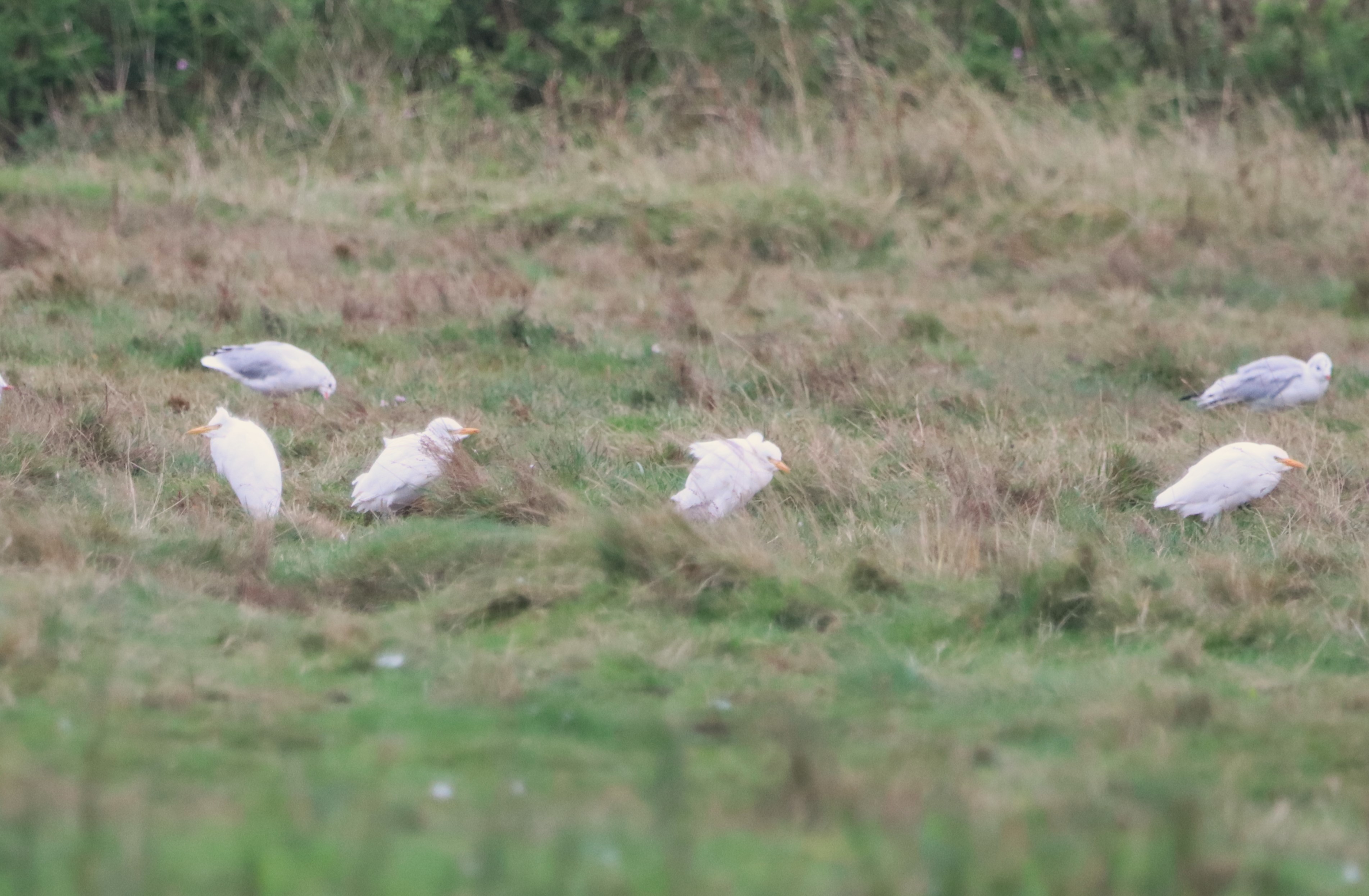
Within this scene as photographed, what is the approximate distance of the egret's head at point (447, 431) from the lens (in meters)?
6.91

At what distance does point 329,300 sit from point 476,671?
6221 millimetres

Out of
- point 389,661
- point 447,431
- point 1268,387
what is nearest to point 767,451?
point 447,431

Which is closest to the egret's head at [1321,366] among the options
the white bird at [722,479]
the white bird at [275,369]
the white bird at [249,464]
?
the white bird at [722,479]

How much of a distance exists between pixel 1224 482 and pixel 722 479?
1.97 m

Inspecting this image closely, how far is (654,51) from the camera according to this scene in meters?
17.0

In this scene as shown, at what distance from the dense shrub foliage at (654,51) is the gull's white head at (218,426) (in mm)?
9174

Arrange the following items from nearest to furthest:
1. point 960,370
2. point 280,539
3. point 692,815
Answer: point 692,815 → point 280,539 → point 960,370

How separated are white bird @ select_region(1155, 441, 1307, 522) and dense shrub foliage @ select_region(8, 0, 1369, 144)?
9898mm

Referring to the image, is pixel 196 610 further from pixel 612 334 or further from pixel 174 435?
pixel 612 334

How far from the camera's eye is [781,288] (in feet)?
37.8

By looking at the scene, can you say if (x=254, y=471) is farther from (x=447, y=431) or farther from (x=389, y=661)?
(x=389, y=661)

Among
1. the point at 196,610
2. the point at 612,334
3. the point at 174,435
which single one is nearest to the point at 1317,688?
the point at 196,610

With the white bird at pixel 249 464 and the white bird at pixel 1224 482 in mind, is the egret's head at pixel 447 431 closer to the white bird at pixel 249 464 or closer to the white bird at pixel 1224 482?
the white bird at pixel 249 464

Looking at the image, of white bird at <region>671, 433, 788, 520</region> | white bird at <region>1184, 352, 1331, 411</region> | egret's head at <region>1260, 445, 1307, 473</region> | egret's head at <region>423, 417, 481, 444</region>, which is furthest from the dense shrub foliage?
white bird at <region>671, 433, 788, 520</region>
